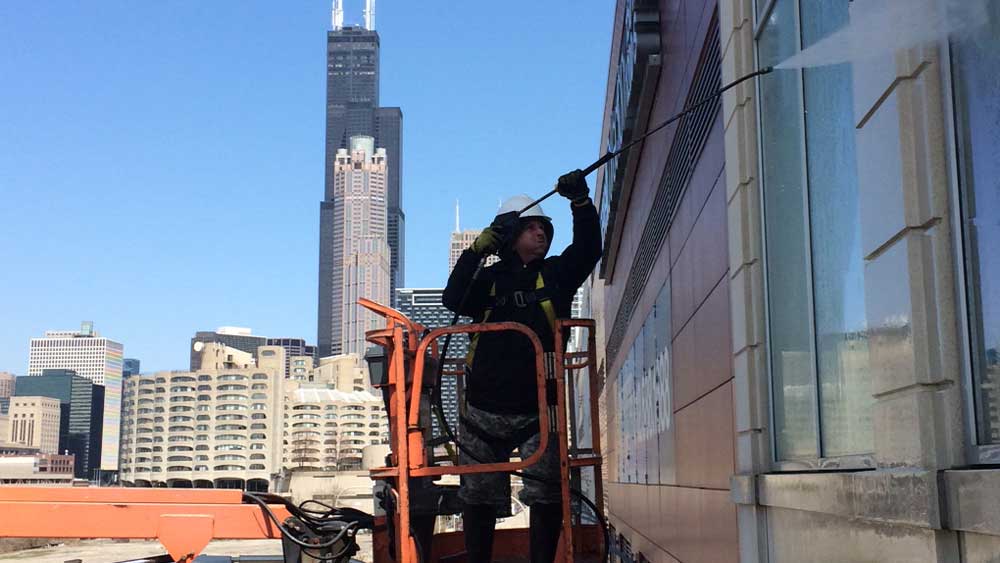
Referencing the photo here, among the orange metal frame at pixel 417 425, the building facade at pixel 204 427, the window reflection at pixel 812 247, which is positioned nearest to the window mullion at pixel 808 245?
the window reflection at pixel 812 247

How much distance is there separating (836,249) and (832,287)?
0.15 m

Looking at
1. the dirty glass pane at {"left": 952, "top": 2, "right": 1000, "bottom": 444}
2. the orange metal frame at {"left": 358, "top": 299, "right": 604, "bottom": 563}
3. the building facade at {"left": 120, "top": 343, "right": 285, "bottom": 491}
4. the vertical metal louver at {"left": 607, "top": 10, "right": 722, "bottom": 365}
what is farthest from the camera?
the building facade at {"left": 120, "top": 343, "right": 285, "bottom": 491}

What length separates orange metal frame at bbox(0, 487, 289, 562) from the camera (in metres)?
4.74

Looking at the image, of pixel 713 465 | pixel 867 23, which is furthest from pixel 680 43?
pixel 867 23

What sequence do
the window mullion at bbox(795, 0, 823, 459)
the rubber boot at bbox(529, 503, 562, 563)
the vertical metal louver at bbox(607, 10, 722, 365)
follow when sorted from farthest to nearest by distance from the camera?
the vertical metal louver at bbox(607, 10, 722, 365), the rubber boot at bbox(529, 503, 562, 563), the window mullion at bbox(795, 0, 823, 459)

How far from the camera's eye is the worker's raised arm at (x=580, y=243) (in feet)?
15.9

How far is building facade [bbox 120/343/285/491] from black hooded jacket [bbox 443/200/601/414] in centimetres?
16808

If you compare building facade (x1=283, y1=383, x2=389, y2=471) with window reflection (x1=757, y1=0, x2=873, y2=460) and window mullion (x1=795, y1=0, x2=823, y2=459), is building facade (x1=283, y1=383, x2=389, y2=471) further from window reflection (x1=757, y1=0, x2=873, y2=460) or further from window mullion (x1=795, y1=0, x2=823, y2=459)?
window mullion (x1=795, y1=0, x2=823, y2=459)

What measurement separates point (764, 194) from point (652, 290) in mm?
6060

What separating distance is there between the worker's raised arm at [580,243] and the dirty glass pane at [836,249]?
1355 mm

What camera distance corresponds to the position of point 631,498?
13047 millimetres

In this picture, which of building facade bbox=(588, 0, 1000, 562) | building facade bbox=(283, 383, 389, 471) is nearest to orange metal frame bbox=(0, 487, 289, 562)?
building facade bbox=(588, 0, 1000, 562)

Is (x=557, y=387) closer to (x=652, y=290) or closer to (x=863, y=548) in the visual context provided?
(x=863, y=548)

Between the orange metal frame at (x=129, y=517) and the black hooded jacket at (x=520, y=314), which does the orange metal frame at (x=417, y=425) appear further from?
the orange metal frame at (x=129, y=517)
